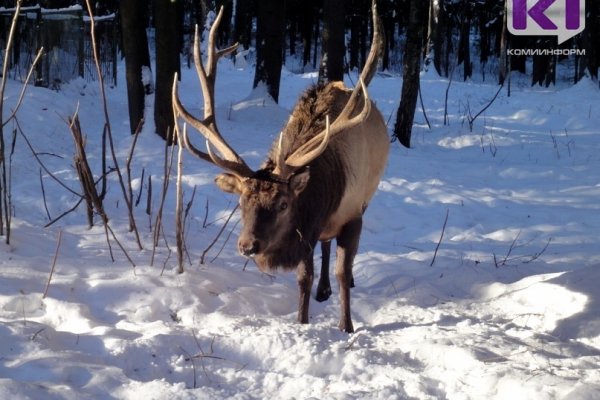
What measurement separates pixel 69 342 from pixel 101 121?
8.85m

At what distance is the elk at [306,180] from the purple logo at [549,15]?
41.2 feet

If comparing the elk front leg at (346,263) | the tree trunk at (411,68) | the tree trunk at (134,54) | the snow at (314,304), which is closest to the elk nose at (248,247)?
the snow at (314,304)

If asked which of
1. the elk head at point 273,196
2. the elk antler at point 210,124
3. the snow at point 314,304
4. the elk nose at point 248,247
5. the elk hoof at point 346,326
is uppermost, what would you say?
→ the elk antler at point 210,124

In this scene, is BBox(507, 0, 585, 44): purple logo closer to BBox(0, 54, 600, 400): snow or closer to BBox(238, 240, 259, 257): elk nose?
BBox(0, 54, 600, 400): snow

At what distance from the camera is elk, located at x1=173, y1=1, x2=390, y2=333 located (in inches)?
153

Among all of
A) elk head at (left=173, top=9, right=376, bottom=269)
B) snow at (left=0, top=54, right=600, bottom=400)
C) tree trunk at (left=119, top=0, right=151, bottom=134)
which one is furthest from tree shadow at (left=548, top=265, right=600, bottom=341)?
tree trunk at (left=119, top=0, right=151, bottom=134)

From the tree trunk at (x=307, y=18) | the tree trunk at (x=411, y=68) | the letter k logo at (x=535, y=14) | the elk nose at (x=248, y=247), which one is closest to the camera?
the elk nose at (x=248, y=247)

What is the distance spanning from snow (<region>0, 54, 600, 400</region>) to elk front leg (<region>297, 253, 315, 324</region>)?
128 mm

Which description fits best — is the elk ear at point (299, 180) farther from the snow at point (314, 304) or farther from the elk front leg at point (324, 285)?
the elk front leg at point (324, 285)

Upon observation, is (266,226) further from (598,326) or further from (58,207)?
(58,207)

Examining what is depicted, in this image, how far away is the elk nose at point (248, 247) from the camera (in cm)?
374

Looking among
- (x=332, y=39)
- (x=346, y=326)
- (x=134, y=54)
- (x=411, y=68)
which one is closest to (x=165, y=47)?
(x=134, y=54)

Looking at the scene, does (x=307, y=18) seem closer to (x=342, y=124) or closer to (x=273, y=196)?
(x=342, y=124)

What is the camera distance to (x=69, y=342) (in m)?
3.54
